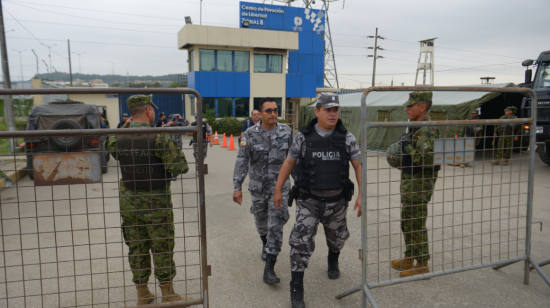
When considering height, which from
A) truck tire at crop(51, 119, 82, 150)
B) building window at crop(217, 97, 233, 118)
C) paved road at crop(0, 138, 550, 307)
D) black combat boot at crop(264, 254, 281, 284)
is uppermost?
building window at crop(217, 97, 233, 118)

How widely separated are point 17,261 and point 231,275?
2541 millimetres

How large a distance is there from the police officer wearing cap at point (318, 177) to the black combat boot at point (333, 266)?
597 millimetres

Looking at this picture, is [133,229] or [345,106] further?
[345,106]

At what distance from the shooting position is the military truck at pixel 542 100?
9.80 m

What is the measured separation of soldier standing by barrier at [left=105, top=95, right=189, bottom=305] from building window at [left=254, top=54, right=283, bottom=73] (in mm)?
23222

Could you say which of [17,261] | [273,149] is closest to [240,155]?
[273,149]

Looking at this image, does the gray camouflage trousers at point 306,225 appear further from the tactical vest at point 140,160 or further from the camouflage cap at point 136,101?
the camouflage cap at point 136,101

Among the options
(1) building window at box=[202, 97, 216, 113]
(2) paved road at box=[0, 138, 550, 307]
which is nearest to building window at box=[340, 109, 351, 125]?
(1) building window at box=[202, 97, 216, 113]

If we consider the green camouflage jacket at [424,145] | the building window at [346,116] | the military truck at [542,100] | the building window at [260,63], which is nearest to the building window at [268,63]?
the building window at [260,63]

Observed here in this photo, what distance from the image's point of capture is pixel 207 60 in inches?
959

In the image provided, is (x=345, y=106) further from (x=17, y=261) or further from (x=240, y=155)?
(x=17, y=261)

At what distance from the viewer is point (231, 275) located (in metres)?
3.85

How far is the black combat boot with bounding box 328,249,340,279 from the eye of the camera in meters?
3.78

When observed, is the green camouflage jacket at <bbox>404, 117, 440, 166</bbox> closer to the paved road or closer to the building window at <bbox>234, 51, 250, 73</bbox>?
the paved road
